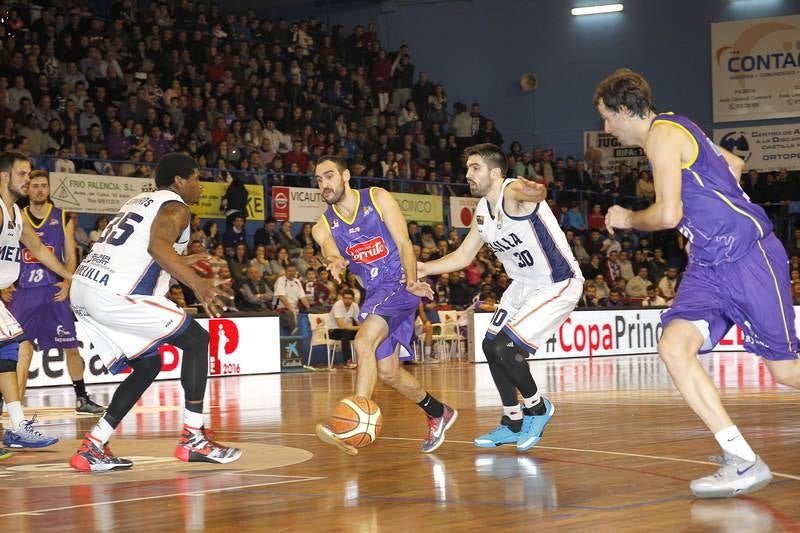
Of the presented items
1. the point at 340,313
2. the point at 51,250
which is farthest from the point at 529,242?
the point at 340,313

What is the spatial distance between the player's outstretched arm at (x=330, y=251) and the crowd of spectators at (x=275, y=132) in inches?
264

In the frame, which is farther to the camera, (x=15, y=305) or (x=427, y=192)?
(x=427, y=192)

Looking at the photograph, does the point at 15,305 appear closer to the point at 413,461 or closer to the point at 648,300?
the point at 413,461

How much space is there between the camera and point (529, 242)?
7961mm

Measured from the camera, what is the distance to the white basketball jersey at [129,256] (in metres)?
6.95

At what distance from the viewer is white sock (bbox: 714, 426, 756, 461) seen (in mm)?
5438

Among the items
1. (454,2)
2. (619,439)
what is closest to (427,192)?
(454,2)

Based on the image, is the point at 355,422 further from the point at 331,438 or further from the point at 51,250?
the point at 51,250

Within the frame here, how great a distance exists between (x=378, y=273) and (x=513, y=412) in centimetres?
143

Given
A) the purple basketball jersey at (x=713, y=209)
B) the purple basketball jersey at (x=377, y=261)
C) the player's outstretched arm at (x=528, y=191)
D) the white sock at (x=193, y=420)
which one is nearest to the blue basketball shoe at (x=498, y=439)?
the purple basketball jersey at (x=377, y=261)

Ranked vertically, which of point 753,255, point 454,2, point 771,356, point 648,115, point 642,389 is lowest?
point 642,389

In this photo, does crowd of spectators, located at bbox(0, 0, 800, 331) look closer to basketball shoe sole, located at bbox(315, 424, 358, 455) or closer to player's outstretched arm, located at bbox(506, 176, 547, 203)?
player's outstretched arm, located at bbox(506, 176, 547, 203)

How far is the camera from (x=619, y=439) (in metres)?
8.10

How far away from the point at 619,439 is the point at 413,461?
176 centimetres
